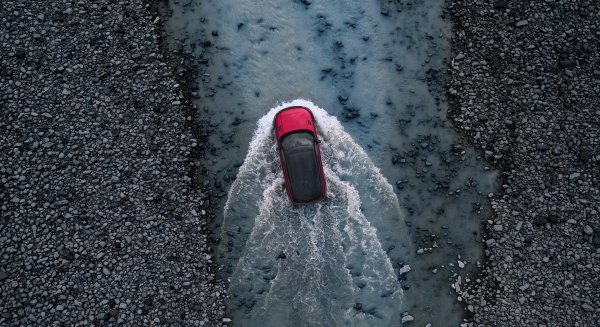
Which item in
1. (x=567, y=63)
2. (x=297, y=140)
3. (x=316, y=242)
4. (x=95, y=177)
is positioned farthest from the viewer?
(x=567, y=63)

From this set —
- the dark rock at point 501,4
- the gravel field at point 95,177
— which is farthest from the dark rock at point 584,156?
the gravel field at point 95,177

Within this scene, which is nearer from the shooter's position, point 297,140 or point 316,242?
point 297,140

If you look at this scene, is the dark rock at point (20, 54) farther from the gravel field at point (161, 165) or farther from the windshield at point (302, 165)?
the windshield at point (302, 165)

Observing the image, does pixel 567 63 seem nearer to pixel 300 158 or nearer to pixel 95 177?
pixel 300 158

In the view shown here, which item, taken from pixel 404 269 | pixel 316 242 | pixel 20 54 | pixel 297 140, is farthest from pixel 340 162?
pixel 20 54

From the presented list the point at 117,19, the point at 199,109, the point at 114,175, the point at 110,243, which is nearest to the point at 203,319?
the point at 110,243

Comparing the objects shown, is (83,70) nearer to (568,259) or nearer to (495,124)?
(495,124)
